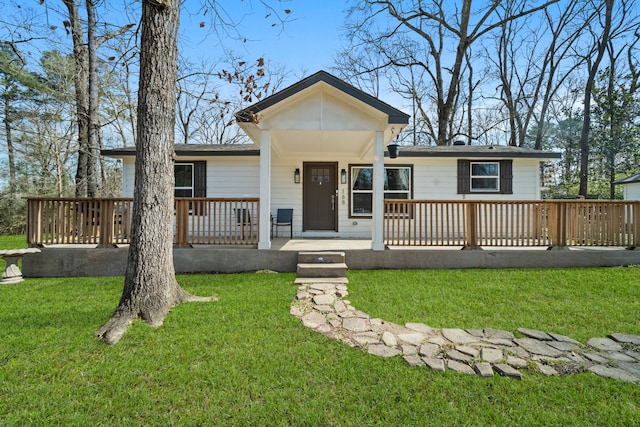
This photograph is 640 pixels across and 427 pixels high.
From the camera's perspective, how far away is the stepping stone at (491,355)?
247cm

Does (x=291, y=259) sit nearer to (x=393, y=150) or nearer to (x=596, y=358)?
(x=393, y=150)

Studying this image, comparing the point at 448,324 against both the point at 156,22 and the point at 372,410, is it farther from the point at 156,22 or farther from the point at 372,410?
the point at 156,22

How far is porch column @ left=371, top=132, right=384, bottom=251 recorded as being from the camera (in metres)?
5.61

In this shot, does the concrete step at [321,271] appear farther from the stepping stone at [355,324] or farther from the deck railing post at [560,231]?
the deck railing post at [560,231]

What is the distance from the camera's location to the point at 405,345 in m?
2.73

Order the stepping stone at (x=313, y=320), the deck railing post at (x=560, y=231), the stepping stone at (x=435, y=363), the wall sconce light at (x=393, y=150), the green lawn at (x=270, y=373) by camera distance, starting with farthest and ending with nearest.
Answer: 1. the wall sconce light at (x=393, y=150)
2. the deck railing post at (x=560, y=231)
3. the stepping stone at (x=313, y=320)
4. the stepping stone at (x=435, y=363)
5. the green lawn at (x=270, y=373)

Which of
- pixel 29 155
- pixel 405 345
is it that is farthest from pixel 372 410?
pixel 29 155

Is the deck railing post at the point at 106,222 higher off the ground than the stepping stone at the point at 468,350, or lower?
higher

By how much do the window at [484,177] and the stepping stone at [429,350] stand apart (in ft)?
20.9

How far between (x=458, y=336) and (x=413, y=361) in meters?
0.73

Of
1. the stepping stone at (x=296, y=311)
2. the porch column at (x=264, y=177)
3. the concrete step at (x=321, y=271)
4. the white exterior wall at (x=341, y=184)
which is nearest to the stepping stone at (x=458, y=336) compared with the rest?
the stepping stone at (x=296, y=311)

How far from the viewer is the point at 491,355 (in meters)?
2.54

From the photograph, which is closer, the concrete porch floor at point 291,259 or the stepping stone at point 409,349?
the stepping stone at point 409,349

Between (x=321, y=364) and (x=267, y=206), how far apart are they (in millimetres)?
3621
